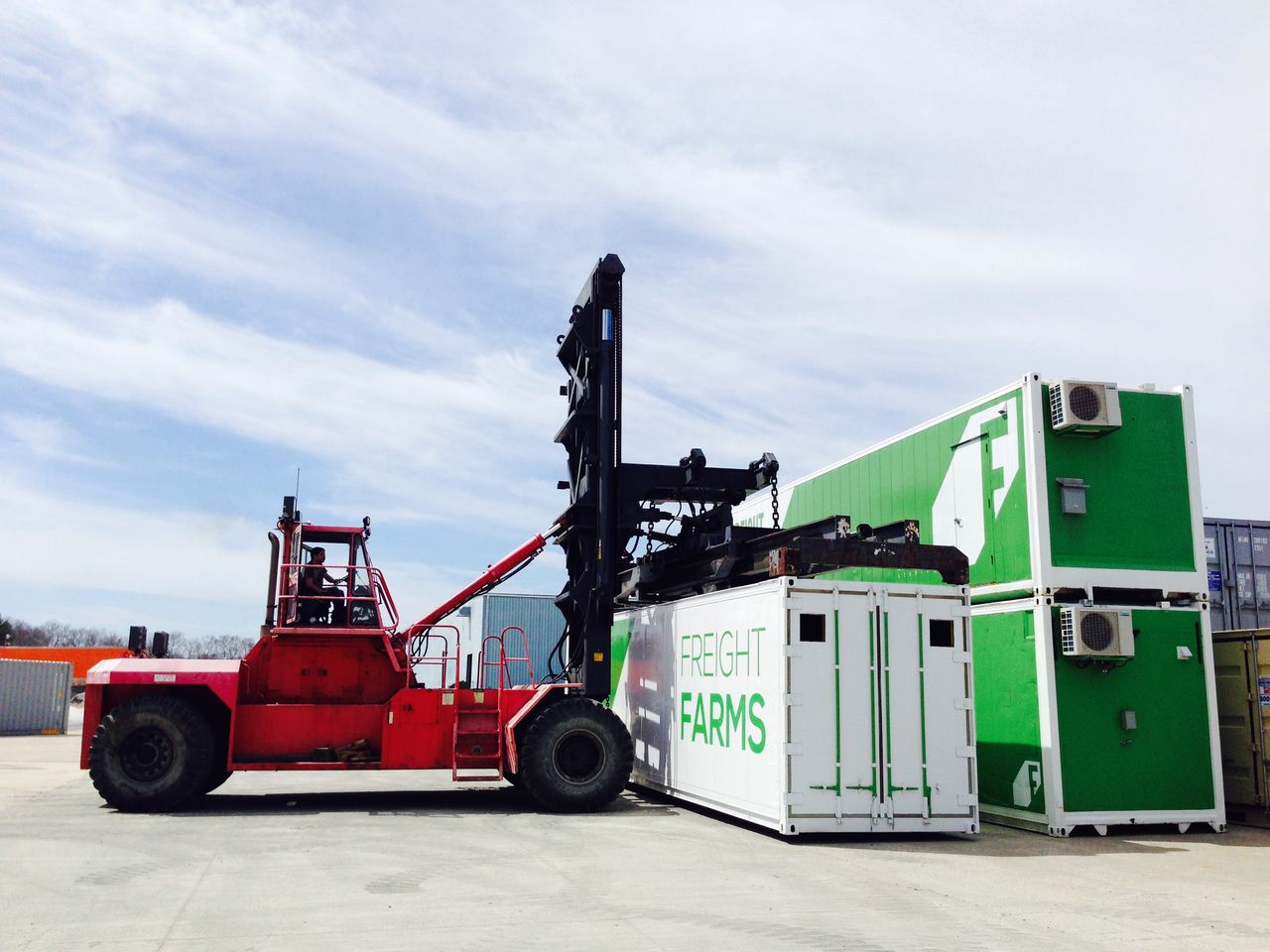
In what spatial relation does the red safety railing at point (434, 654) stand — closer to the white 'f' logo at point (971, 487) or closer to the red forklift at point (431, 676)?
the red forklift at point (431, 676)

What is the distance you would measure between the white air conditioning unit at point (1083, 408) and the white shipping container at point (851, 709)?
2.49m

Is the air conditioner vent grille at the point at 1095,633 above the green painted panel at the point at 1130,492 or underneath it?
underneath

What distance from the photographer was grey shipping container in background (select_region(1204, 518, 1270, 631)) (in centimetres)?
1723

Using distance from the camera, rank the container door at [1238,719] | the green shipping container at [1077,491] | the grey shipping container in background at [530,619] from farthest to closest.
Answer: the grey shipping container in background at [530,619] → the container door at [1238,719] → the green shipping container at [1077,491]

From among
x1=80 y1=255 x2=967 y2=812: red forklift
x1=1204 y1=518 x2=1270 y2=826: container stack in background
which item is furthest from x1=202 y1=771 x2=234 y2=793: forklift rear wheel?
x1=1204 y1=518 x2=1270 y2=826: container stack in background

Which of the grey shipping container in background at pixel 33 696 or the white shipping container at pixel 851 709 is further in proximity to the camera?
the grey shipping container in background at pixel 33 696

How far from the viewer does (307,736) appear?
13.6m

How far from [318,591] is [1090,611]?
905 centimetres

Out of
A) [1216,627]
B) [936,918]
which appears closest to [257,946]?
[936,918]

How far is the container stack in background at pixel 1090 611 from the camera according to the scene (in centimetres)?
1228

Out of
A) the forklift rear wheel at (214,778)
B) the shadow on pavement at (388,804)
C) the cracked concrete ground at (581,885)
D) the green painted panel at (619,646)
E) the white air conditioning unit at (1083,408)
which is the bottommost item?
the shadow on pavement at (388,804)

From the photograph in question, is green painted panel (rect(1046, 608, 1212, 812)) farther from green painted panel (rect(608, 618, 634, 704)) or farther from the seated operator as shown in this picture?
the seated operator

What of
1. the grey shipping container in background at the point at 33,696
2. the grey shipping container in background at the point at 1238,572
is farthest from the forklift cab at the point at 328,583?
the grey shipping container in background at the point at 33,696

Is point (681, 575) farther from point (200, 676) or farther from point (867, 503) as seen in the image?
point (200, 676)
